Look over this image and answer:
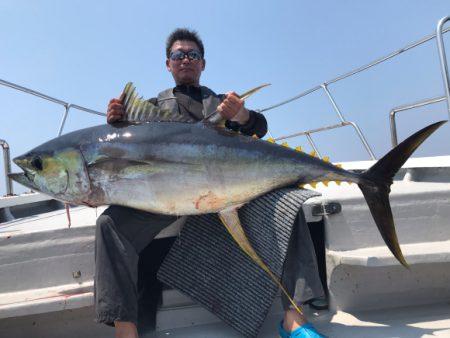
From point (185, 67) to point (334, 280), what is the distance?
181 centimetres

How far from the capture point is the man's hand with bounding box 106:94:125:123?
1945 mm

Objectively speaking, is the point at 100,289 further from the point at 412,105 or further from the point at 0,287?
the point at 412,105

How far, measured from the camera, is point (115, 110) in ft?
6.39

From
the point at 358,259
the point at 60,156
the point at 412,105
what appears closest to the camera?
the point at 60,156

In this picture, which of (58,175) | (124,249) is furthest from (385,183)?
(58,175)

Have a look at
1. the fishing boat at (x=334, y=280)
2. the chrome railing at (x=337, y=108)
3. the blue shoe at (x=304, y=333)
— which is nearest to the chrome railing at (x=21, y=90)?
the chrome railing at (x=337, y=108)

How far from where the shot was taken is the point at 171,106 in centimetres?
252

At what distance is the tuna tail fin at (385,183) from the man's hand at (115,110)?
1326mm

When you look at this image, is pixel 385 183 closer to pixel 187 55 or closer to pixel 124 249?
pixel 124 249

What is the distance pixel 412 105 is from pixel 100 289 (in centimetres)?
352

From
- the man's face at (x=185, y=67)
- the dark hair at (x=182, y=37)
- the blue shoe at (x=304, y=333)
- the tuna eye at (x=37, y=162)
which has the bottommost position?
the blue shoe at (x=304, y=333)

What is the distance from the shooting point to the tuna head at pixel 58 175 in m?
1.78

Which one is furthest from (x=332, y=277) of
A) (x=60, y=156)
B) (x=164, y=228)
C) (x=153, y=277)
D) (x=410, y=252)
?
(x=60, y=156)

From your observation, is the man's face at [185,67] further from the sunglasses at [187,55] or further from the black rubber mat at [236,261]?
the black rubber mat at [236,261]
